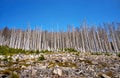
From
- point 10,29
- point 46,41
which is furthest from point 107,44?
point 10,29

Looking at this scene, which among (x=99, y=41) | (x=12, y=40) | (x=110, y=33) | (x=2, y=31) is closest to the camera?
(x=99, y=41)

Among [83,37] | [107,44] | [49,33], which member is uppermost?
[49,33]

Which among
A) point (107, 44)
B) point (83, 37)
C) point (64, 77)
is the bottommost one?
point (64, 77)

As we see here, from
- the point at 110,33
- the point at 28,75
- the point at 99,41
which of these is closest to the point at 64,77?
the point at 28,75

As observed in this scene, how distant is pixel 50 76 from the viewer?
6996mm

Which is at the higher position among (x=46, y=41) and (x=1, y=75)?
(x=46, y=41)

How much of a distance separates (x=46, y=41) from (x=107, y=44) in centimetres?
2072

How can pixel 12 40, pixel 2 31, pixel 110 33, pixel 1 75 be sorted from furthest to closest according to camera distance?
pixel 2 31 → pixel 12 40 → pixel 110 33 → pixel 1 75

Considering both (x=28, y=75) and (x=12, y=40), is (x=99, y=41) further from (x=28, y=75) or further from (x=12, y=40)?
(x=28, y=75)

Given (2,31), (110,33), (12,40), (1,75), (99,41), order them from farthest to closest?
(2,31), (12,40), (110,33), (99,41), (1,75)

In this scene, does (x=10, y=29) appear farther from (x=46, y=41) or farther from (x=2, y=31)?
(x=46, y=41)

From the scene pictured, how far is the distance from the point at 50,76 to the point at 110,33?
1592 inches

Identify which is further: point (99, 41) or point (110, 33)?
point (110, 33)

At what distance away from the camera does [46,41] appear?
47094 millimetres
